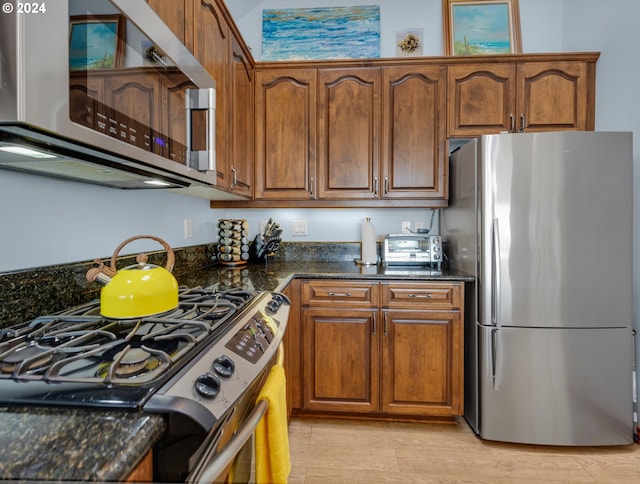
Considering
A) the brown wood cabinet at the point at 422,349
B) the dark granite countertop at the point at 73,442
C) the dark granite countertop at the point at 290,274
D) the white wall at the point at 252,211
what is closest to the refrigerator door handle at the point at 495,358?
the brown wood cabinet at the point at 422,349

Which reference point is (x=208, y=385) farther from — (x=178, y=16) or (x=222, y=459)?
(x=178, y=16)

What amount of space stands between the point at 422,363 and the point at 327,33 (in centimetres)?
235

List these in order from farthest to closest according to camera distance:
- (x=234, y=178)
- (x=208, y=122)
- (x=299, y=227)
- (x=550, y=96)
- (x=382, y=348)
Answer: (x=299, y=227) < (x=550, y=96) < (x=382, y=348) < (x=234, y=178) < (x=208, y=122)

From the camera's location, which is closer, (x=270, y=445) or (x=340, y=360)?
(x=270, y=445)

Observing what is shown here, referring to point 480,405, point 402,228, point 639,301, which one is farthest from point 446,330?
point 639,301

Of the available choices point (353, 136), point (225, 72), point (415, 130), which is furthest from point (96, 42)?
point (415, 130)

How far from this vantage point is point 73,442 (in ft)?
1.43

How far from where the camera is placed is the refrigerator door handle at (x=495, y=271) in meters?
1.75

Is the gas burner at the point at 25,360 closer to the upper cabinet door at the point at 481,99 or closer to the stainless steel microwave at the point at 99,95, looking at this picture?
the stainless steel microwave at the point at 99,95

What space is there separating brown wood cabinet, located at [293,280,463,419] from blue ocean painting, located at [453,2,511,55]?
172 centimetres

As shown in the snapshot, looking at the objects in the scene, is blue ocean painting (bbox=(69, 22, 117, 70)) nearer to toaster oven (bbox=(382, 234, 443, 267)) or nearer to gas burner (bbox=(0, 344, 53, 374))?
gas burner (bbox=(0, 344, 53, 374))

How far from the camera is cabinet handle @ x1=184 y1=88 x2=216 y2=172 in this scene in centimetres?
109

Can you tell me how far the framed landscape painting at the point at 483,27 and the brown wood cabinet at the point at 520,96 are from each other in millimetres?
338

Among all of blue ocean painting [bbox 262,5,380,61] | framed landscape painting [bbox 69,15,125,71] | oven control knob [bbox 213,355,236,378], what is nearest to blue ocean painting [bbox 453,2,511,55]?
blue ocean painting [bbox 262,5,380,61]
